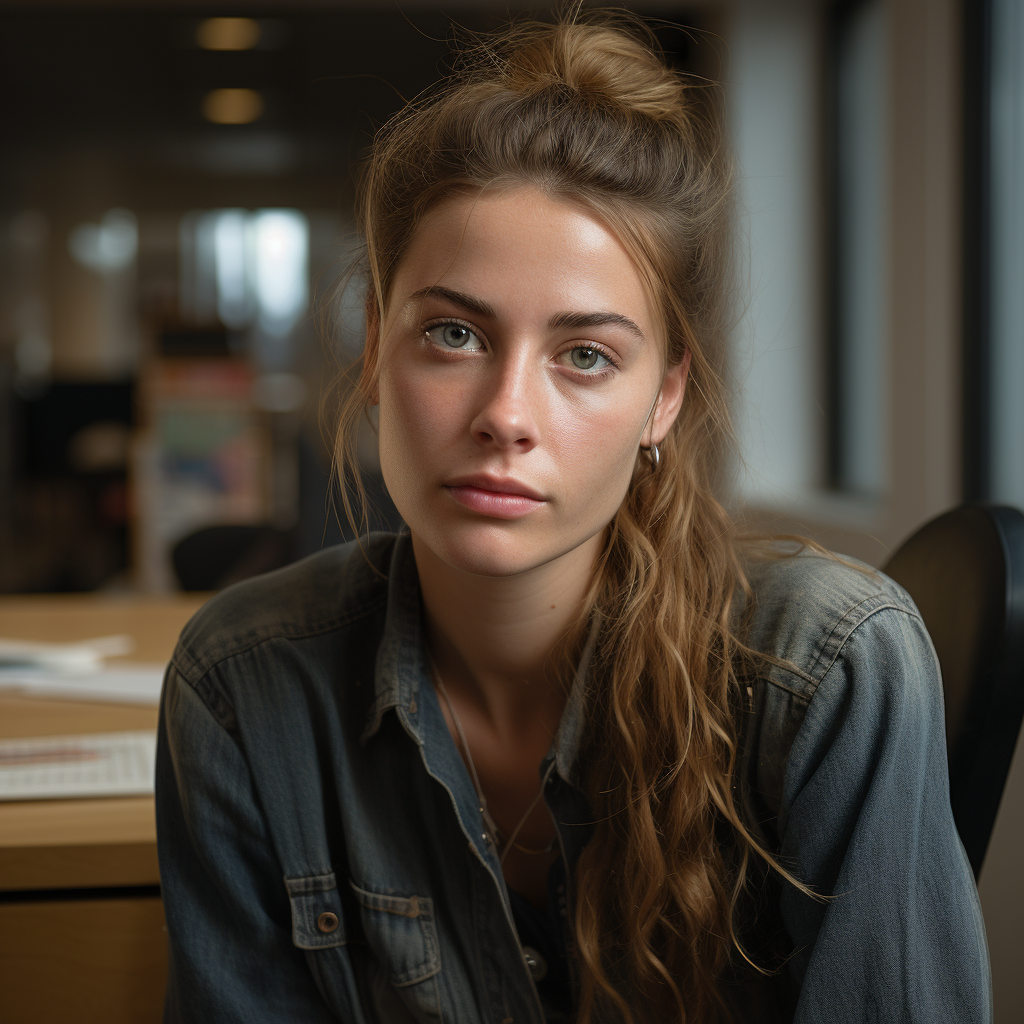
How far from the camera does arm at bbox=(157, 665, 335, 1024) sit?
2.93 ft

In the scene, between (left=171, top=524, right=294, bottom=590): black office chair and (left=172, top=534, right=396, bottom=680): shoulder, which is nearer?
(left=172, top=534, right=396, bottom=680): shoulder

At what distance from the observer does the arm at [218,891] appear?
→ 893 millimetres

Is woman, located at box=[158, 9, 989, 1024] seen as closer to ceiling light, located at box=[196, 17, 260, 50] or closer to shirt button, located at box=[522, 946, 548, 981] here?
shirt button, located at box=[522, 946, 548, 981]

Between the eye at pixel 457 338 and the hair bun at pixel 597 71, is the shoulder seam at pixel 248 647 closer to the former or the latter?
the eye at pixel 457 338

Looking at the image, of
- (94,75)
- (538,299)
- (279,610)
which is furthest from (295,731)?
(94,75)

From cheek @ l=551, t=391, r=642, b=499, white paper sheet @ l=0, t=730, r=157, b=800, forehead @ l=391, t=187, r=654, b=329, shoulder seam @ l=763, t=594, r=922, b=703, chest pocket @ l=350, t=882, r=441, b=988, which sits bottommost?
chest pocket @ l=350, t=882, r=441, b=988

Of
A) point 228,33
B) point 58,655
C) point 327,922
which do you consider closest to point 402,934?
point 327,922

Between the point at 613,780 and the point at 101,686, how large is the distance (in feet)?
2.62

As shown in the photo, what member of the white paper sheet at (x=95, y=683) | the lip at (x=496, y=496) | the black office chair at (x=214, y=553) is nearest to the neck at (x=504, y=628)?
the lip at (x=496, y=496)

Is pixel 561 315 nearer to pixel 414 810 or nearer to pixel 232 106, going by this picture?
pixel 414 810

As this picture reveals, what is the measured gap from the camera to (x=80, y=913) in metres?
0.96

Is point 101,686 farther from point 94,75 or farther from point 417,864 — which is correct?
point 94,75

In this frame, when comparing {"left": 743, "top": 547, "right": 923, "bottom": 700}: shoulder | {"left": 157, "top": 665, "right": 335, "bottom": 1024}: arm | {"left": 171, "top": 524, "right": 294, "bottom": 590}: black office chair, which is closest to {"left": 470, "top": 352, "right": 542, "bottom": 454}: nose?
{"left": 743, "top": 547, "right": 923, "bottom": 700}: shoulder

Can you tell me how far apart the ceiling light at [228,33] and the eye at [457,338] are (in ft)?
15.1
